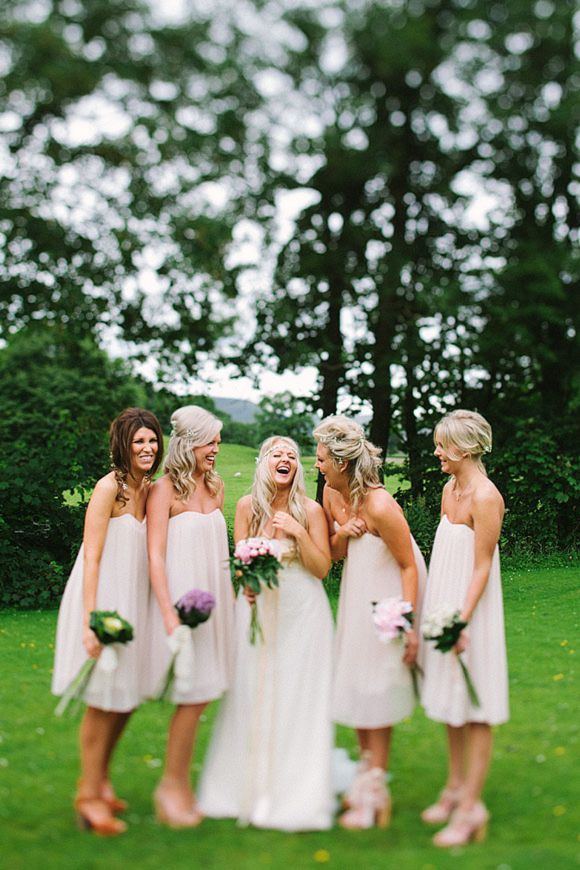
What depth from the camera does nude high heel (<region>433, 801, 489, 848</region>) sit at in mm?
4082

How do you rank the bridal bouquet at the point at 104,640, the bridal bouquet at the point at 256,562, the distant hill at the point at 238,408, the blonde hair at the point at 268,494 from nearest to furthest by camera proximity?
1. the bridal bouquet at the point at 104,640
2. the bridal bouquet at the point at 256,562
3. the blonde hair at the point at 268,494
4. the distant hill at the point at 238,408

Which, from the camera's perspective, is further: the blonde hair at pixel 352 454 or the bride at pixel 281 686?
the blonde hair at pixel 352 454

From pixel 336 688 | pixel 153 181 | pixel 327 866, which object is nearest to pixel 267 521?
pixel 336 688

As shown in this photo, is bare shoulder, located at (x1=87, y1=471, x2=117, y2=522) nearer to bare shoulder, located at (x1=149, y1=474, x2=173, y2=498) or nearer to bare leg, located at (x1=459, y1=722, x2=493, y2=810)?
bare shoulder, located at (x1=149, y1=474, x2=173, y2=498)

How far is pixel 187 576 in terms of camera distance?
176 inches

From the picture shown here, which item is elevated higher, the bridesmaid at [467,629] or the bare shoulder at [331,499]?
the bare shoulder at [331,499]

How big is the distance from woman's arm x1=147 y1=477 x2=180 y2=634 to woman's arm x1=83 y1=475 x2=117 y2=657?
22 cm

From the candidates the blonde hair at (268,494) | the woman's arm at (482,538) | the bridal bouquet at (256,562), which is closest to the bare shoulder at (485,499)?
the woman's arm at (482,538)

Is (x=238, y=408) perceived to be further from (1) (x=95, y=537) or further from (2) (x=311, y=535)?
(1) (x=95, y=537)

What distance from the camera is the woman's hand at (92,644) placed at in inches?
164

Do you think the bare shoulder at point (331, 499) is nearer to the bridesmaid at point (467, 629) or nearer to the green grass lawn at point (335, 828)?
the bridesmaid at point (467, 629)

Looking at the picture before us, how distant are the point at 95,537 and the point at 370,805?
1976mm

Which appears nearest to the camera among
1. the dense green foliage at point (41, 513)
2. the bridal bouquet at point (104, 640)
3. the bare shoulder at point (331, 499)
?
the bridal bouquet at point (104, 640)

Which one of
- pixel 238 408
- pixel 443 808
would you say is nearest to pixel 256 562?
pixel 443 808
